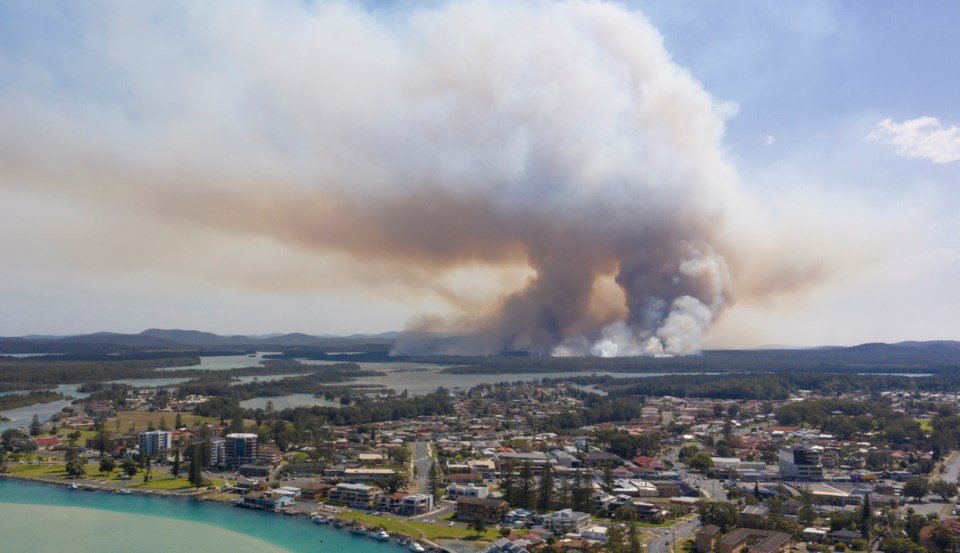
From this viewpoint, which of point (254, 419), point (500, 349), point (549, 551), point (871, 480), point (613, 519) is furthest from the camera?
point (500, 349)

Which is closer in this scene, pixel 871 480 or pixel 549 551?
pixel 549 551

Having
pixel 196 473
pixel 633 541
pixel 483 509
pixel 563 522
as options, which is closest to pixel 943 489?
pixel 633 541

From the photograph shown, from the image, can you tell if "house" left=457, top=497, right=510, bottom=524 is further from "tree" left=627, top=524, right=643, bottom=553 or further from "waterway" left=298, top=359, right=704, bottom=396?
"waterway" left=298, top=359, right=704, bottom=396

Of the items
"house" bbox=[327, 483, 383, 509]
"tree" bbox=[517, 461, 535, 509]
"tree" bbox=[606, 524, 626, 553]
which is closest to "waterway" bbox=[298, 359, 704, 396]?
"house" bbox=[327, 483, 383, 509]

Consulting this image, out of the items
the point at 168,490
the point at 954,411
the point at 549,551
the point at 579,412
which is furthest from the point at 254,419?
the point at 954,411

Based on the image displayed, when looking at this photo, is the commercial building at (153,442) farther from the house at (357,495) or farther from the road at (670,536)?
the road at (670,536)

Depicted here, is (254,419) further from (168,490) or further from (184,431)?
(168,490)
